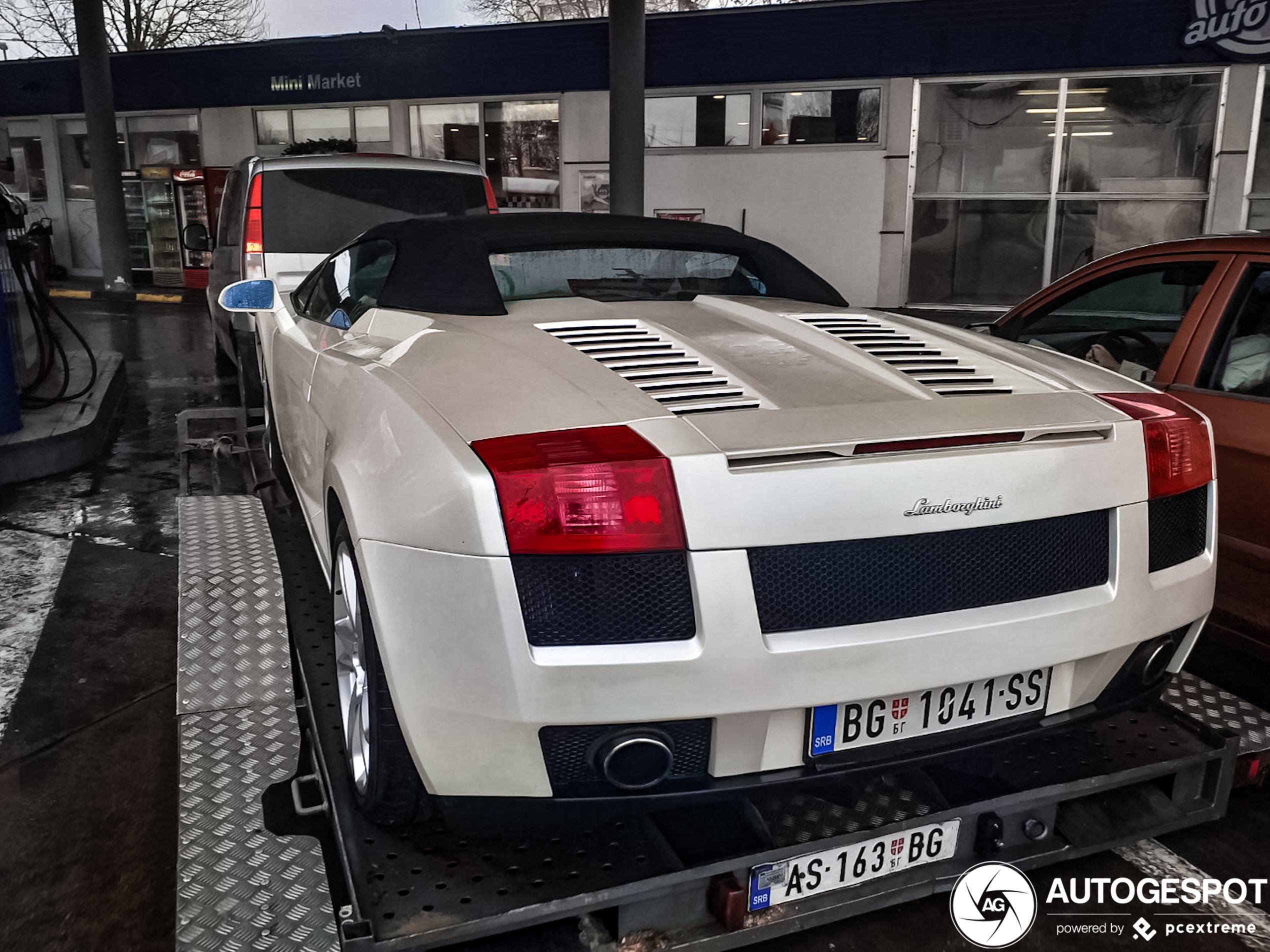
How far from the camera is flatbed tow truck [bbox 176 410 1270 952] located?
195 cm

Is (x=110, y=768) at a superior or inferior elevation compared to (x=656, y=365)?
inferior

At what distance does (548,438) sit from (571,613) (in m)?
0.32

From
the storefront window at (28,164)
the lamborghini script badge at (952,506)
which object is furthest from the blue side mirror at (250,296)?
the storefront window at (28,164)

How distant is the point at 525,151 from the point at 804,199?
473 cm

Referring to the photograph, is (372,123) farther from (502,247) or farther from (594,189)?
(502,247)

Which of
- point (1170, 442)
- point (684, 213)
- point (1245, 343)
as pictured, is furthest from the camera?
point (684, 213)

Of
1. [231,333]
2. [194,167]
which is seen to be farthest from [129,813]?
[194,167]

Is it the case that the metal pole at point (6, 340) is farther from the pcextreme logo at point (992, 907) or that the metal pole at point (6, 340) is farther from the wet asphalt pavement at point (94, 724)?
the pcextreme logo at point (992, 907)

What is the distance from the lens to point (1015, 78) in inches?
531

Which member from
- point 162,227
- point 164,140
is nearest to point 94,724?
point 162,227

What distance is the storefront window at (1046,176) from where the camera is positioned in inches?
516

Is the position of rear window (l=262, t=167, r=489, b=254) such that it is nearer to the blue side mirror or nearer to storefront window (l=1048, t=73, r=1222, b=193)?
the blue side mirror

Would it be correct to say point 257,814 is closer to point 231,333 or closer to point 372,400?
point 372,400

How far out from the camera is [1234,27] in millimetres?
12055
